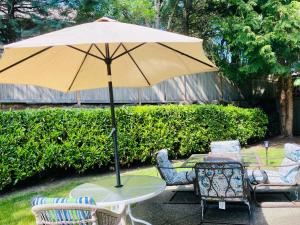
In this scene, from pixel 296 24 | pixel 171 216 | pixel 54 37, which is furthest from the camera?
pixel 296 24

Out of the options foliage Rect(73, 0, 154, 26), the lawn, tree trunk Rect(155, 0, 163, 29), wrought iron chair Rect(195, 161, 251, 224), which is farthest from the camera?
tree trunk Rect(155, 0, 163, 29)

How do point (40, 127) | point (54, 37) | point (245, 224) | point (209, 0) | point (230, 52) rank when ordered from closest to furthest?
point (54, 37) → point (245, 224) → point (40, 127) → point (230, 52) → point (209, 0)

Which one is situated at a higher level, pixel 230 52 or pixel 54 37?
pixel 230 52

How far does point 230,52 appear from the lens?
13.6m

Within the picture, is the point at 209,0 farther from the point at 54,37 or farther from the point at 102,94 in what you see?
the point at 54,37

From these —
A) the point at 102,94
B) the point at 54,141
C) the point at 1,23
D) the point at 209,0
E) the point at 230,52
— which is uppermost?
the point at 209,0

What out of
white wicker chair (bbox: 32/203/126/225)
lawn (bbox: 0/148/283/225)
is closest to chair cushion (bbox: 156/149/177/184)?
lawn (bbox: 0/148/283/225)

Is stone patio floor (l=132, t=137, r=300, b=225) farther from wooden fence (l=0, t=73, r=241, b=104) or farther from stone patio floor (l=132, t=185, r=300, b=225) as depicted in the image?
wooden fence (l=0, t=73, r=241, b=104)

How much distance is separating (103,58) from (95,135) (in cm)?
416

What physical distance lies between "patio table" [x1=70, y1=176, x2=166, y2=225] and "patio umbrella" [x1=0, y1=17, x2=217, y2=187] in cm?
25

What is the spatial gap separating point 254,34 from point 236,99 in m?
4.45

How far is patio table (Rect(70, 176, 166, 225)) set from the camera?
12.8 feet

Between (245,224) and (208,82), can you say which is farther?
(208,82)

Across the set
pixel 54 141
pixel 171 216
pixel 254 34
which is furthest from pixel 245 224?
pixel 254 34
